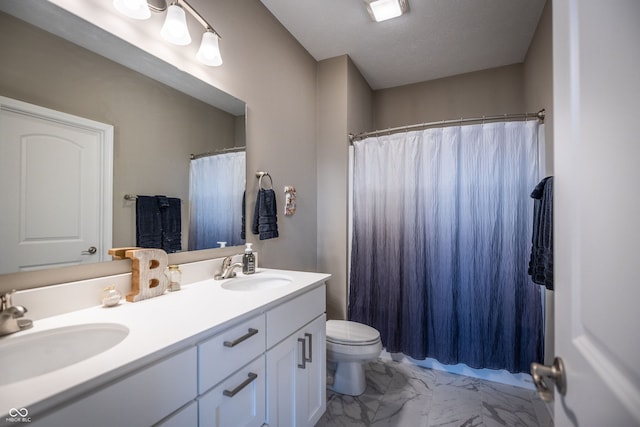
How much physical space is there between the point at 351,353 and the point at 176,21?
6.48 feet

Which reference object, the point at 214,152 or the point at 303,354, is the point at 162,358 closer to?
the point at 303,354

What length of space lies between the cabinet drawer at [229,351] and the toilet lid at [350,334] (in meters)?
0.89

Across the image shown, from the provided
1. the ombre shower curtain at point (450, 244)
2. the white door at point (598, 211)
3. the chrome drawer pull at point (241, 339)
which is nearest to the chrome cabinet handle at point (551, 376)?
the white door at point (598, 211)

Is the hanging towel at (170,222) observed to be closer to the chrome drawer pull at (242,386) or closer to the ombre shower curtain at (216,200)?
the ombre shower curtain at (216,200)

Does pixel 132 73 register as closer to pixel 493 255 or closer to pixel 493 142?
pixel 493 142

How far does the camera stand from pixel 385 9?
74.0 inches

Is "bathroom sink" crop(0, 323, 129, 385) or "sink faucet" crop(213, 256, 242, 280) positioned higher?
"sink faucet" crop(213, 256, 242, 280)

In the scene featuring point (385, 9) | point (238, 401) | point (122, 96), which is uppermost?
point (385, 9)

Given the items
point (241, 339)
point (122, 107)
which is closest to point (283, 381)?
point (241, 339)

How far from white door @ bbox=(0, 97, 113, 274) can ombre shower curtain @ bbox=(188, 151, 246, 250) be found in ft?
1.26

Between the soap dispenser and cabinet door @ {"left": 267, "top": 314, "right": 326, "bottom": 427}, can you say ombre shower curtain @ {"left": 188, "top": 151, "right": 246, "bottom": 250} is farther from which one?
cabinet door @ {"left": 267, "top": 314, "right": 326, "bottom": 427}

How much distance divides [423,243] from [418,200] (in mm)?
332

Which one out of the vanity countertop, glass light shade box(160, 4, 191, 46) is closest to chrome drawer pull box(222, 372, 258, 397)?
the vanity countertop

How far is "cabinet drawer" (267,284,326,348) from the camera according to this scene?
44.3 inches
